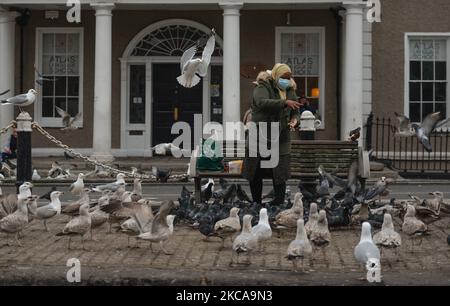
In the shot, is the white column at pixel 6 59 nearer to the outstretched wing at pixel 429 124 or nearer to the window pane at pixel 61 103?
the window pane at pixel 61 103

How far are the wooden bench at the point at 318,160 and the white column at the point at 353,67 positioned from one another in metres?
9.14

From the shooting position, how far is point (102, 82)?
2189 centimetres

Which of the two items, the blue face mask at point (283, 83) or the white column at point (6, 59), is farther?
the white column at point (6, 59)

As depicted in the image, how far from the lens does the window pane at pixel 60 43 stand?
24.5 metres

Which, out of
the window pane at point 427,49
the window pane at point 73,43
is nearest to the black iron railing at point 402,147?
the window pane at point 427,49

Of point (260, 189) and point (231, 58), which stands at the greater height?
point (231, 58)

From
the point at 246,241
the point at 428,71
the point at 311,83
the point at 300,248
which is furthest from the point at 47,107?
the point at 300,248

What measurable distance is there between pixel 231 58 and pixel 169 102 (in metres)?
3.66

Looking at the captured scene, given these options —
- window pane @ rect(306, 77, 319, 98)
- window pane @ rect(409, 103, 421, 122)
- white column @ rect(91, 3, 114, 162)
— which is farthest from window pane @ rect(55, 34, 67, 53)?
window pane @ rect(409, 103, 421, 122)

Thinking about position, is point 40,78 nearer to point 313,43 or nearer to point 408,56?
point 313,43

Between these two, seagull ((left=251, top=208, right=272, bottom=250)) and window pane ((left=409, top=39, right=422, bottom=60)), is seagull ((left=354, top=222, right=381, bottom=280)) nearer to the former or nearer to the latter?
seagull ((left=251, top=208, right=272, bottom=250))

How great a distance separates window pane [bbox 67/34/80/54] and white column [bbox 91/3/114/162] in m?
2.69

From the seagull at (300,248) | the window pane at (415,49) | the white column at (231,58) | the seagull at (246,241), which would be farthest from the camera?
the window pane at (415,49)

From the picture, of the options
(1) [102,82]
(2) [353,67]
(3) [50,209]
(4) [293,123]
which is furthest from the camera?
(1) [102,82]
